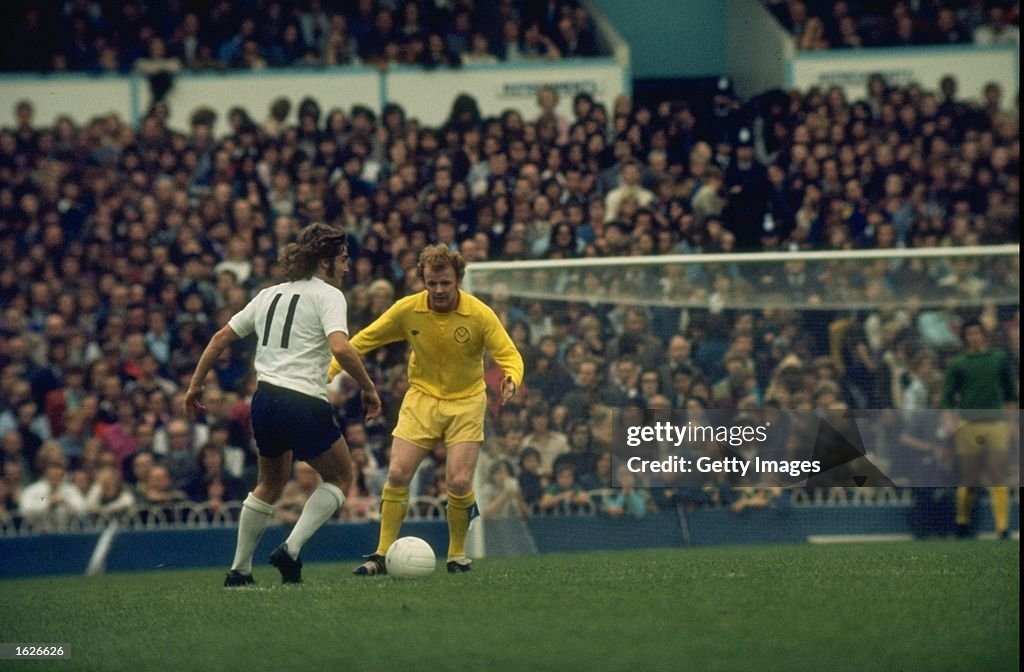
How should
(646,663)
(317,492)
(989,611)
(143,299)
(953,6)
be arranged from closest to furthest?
(646,663), (989,611), (317,492), (143,299), (953,6)

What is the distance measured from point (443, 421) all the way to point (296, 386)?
4.47 ft

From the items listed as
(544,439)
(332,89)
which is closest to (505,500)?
(544,439)

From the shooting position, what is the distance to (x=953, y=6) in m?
19.8

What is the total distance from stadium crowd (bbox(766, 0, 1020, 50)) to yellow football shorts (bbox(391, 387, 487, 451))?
35.4 feet

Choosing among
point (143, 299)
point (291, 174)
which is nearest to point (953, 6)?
point (291, 174)

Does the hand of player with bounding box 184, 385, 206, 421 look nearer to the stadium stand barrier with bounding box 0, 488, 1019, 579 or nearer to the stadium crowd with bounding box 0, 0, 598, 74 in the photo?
the stadium stand barrier with bounding box 0, 488, 1019, 579

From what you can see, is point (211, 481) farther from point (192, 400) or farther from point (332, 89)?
point (332, 89)

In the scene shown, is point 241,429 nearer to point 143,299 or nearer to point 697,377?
point 143,299

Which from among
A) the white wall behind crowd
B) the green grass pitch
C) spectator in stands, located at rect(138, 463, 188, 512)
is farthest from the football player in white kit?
the white wall behind crowd

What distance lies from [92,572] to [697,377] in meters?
5.00

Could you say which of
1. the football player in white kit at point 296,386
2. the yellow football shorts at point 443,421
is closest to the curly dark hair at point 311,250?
the football player in white kit at point 296,386

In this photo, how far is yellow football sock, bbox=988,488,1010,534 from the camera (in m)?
13.1

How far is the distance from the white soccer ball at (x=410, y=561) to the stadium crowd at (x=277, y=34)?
1058 cm

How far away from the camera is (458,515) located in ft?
31.9
